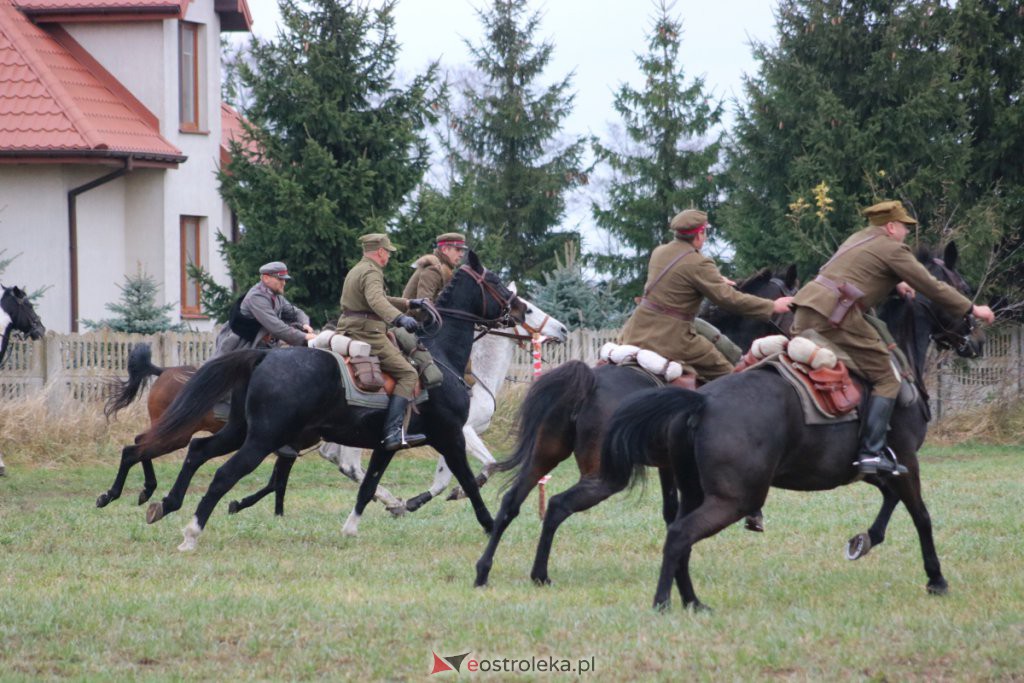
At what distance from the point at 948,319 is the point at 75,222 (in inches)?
817

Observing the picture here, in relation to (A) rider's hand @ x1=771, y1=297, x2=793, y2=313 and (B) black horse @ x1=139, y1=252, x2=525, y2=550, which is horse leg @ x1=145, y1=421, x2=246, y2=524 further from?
(A) rider's hand @ x1=771, y1=297, x2=793, y2=313

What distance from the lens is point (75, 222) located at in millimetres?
26922

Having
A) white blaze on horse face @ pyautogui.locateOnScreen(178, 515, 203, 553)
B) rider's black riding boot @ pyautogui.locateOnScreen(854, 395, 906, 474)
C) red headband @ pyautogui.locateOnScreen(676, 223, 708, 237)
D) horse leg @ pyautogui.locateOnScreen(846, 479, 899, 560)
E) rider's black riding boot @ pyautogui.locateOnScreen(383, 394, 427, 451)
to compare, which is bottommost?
white blaze on horse face @ pyautogui.locateOnScreen(178, 515, 203, 553)

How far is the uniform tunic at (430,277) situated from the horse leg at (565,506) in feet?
17.2

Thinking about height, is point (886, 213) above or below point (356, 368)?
above

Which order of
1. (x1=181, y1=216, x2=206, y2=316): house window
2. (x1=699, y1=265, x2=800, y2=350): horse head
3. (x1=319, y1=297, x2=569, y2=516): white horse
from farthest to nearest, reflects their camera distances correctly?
(x1=181, y1=216, x2=206, y2=316): house window
(x1=319, y1=297, x2=569, y2=516): white horse
(x1=699, y1=265, x2=800, y2=350): horse head

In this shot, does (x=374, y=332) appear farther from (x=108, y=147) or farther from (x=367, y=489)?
(x=108, y=147)

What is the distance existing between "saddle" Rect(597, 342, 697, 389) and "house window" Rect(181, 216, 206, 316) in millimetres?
20163

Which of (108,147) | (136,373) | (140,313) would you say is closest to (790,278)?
(136,373)

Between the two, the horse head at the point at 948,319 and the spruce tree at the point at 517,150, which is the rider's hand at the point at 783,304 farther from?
the spruce tree at the point at 517,150

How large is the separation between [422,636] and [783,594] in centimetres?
268

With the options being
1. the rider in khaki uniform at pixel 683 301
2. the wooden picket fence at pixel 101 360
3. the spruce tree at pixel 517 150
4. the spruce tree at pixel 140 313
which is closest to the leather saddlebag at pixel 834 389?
the rider in khaki uniform at pixel 683 301

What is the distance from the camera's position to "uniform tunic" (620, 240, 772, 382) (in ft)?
31.8

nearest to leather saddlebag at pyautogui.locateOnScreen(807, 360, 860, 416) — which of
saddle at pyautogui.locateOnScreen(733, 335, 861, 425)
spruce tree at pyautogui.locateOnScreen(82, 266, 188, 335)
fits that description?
saddle at pyautogui.locateOnScreen(733, 335, 861, 425)
